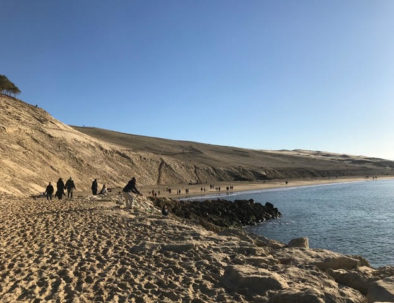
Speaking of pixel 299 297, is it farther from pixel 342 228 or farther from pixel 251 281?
pixel 342 228

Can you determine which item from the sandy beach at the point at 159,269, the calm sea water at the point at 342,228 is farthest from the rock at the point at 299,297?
the calm sea water at the point at 342,228

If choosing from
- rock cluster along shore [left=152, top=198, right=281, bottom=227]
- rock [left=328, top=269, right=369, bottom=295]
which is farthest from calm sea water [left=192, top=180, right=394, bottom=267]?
rock [left=328, top=269, right=369, bottom=295]

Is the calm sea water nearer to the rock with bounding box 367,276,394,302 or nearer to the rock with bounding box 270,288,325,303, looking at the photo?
the rock with bounding box 367,276,394,302

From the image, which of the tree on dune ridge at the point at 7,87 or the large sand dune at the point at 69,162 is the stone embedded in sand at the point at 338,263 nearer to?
the large sand dune at the point at 69,162

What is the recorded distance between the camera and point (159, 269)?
906 centimetres

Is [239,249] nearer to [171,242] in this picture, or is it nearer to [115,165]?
[171,242]

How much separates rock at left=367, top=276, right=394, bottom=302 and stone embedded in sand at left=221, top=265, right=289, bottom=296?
189 centimetres

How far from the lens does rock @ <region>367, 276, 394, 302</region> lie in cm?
718

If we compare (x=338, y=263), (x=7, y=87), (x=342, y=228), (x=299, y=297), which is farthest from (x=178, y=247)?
(x=7, y=87)

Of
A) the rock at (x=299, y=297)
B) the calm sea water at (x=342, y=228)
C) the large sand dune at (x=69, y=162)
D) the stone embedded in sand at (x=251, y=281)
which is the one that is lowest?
the calm sea water at (x=342, y=228)

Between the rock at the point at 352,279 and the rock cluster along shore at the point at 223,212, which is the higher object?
Answer: the rock at the point at 352,279

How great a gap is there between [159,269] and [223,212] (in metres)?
24.6

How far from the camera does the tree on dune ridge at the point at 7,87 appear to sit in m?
62.6

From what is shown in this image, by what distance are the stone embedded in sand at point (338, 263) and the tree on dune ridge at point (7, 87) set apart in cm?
6733
